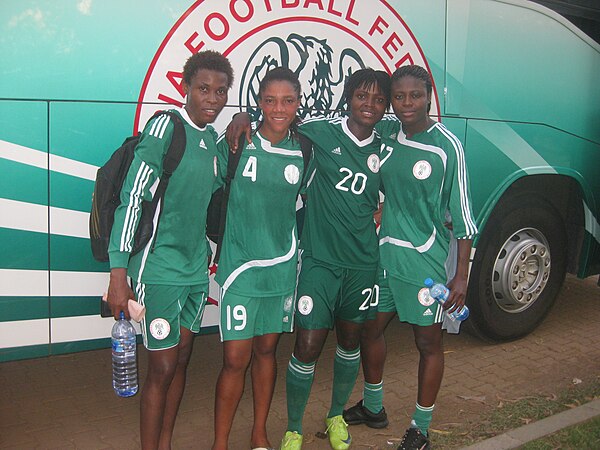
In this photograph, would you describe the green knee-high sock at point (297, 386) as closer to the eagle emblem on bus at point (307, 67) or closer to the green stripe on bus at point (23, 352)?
the green stripe on bus at point (23, 352)

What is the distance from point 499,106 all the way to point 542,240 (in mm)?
1226

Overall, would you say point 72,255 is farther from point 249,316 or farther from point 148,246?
point 249,316

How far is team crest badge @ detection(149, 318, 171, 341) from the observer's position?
2.84m

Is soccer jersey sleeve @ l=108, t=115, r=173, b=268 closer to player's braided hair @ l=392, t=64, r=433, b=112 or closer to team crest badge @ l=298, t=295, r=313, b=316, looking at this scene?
team crest badge @ l=298, t=295, r=313, b=316

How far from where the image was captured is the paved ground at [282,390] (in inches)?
142

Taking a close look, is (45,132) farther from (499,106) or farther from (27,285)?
(499,106)

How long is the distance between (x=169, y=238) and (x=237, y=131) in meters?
0.57

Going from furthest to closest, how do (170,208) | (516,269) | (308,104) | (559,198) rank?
(559,198)
(516,269)
(308,104)
(170,208)

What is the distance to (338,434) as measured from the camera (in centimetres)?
346

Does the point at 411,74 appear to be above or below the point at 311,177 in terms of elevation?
above

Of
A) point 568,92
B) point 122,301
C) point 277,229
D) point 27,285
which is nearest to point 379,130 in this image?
point 277,229

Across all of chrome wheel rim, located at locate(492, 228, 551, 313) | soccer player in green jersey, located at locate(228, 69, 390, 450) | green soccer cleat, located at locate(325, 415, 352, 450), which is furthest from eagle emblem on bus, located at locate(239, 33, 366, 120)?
chrome wheel rim, located at locate(492, 228, 551, 313)

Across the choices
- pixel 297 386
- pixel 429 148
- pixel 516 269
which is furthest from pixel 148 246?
pixel 516 269

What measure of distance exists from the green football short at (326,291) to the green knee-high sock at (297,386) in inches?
Result: 8.4
